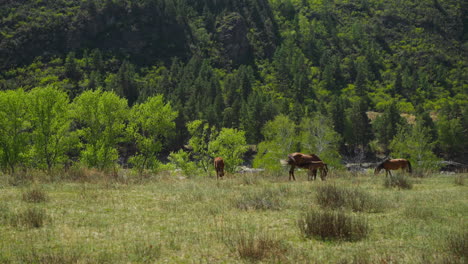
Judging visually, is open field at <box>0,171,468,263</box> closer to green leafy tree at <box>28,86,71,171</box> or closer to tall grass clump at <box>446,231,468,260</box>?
tall grass clump at <box>446,231,468,260</box>

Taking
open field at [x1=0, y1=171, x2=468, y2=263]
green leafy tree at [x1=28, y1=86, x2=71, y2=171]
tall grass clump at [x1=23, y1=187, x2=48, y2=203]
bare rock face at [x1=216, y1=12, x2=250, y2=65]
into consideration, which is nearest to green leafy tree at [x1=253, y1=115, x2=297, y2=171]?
green leafy tree at [x1=28, y1=86, x2=71, y2=171]

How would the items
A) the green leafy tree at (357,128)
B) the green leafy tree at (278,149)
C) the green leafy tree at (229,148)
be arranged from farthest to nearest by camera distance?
the green leafy tree at (357,128), the green leafy tree at (278,149), the green leafy tree at (229,148)

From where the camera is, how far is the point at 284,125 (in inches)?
2317

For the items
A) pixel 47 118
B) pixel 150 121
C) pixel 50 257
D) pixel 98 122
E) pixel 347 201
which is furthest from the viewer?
pixel 150 121

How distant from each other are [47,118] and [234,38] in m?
145

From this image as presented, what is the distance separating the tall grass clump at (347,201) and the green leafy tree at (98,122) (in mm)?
31105

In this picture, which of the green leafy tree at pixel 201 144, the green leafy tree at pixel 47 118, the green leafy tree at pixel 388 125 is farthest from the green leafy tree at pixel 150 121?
the green leafy tree at pixel 388 125

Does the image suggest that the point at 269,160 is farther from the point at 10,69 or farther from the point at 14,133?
the point at 10,69

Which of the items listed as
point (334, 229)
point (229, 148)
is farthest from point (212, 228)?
point (229, 148)

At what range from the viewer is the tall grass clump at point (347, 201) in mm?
10781

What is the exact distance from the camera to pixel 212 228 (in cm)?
857

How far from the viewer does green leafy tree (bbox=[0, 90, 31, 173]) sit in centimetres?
3544

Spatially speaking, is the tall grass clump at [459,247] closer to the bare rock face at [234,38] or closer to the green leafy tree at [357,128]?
the green leafy tree at [357,128]

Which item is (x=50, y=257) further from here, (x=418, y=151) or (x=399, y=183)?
(x=418, y=151)
